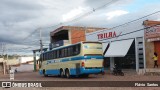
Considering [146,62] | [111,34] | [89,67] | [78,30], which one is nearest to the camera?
[89,67]

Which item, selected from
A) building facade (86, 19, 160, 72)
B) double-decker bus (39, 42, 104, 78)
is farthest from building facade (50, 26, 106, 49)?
double-decker bus (39, 42, 104, 78)

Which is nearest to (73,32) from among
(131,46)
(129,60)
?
(129,60)

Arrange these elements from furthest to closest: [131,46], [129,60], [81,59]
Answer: [129,60] < [131,46] < [81,59]

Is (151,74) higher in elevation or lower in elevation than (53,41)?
lower

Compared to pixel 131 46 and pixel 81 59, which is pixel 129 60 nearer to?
pixel 131 46

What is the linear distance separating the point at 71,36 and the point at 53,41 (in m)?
10.4

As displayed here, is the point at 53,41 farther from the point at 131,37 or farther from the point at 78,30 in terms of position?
the point at 131,37

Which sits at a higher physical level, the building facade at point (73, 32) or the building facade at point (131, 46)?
the building facade at point (73, 32)

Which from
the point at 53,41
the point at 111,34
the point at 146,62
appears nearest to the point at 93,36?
the point at 111,34

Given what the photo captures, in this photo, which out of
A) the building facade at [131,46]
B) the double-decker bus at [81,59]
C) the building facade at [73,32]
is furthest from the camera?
the building facade at [73,32]

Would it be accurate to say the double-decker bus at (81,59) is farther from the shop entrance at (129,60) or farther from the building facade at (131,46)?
the shop entrance at (129,60)

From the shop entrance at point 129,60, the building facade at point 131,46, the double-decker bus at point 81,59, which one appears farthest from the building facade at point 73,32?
the double-decker bus at point 81,59

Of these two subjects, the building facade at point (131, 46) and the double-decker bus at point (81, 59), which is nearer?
the double-decker bus at point (81, 59)

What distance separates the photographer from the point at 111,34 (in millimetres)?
39812
